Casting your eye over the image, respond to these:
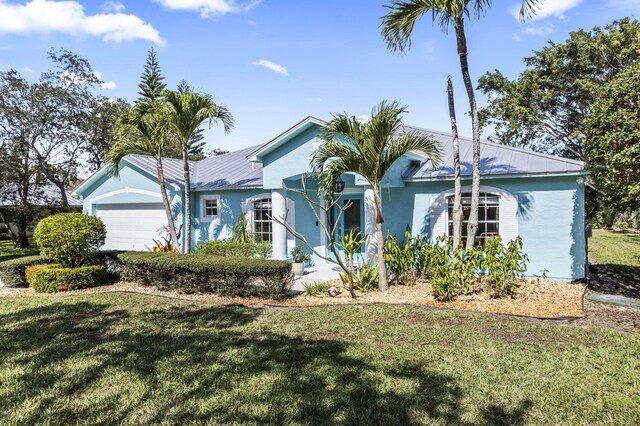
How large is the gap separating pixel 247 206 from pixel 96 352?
9.40 meters

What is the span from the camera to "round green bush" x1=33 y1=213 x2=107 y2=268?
10.5m

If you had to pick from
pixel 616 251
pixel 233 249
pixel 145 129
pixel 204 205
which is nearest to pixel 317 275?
pixel 233 249

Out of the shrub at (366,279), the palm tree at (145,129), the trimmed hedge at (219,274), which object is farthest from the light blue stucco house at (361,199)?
the trimmed hedge at (219,274)

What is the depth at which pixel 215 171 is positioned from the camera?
1744cm

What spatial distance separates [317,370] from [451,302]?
4.58 m

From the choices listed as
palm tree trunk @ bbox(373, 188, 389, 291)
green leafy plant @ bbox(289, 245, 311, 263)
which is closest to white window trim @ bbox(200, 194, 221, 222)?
green leafy plant @ bbox(289, 245, 311, 263)

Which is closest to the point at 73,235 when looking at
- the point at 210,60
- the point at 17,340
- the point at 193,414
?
the point at 17,340

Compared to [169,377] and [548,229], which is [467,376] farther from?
[548,229]

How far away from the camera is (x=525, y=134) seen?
25.5 m

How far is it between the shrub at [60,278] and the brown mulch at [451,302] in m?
0.30

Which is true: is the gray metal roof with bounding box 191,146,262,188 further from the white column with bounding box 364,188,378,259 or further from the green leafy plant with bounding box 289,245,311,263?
the white column with bounding box 364,188,378,259

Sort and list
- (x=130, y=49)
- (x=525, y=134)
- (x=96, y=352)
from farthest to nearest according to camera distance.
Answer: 1. (x=525, y=134)
2. (x=130, y=49)
3. (x=96, y=352)

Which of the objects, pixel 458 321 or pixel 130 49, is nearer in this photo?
pixel 458 321

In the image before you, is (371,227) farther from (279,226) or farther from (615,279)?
(615,279)
